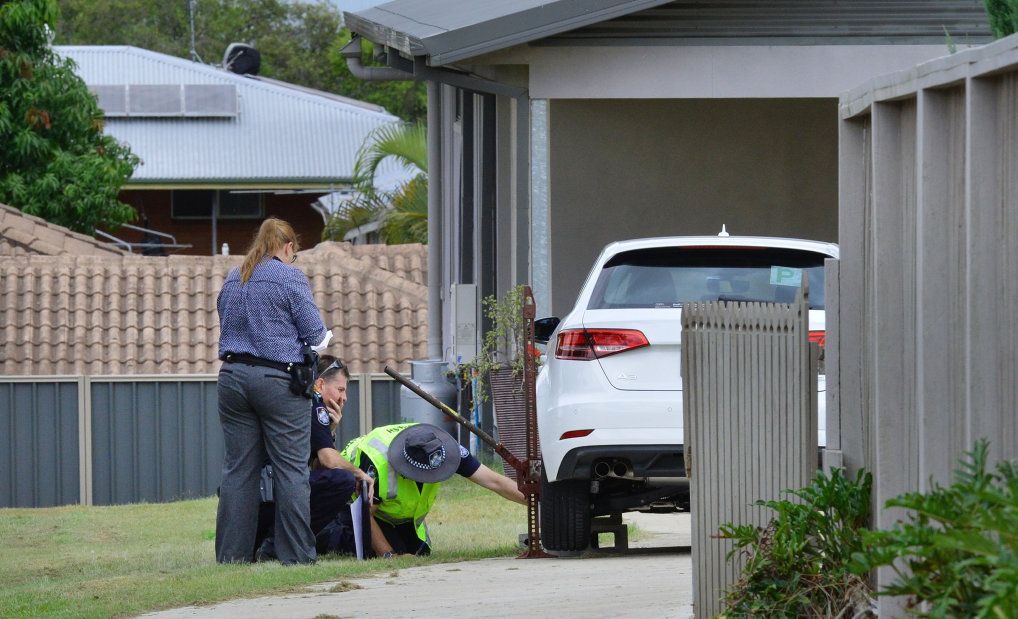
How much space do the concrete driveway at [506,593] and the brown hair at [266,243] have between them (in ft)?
5.62

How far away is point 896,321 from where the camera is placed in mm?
4391

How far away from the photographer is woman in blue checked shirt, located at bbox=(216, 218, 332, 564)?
786cm

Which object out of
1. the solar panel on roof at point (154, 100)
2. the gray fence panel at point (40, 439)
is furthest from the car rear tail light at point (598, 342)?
the solar panel on roof at point (154, 100)

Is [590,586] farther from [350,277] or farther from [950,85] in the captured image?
[350,277]

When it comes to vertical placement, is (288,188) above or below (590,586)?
above

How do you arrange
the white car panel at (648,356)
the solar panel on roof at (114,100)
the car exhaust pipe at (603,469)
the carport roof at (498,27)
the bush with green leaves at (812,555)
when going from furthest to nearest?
the solar panel on roof at (114,100) < the carport roof at (498,27) < the car exhaust pipe at (603,469) < the white car panel at (648,356) < the bush with green leaves at (812,555)

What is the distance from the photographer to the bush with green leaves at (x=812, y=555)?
4.75 m

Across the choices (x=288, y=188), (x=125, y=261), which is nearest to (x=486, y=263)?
(x=125, y=261)

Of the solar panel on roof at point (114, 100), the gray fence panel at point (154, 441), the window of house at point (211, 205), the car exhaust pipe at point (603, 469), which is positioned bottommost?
the gray fence panel at point (154, 441)

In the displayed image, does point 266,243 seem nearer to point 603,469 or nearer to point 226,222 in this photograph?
point 603,469

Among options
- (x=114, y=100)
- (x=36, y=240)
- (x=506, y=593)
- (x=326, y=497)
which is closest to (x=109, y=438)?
(x=36, y=240)

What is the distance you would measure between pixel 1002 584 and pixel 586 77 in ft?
29.4

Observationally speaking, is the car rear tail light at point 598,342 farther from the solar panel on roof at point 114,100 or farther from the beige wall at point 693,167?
the solar panel on roof at point 114,100

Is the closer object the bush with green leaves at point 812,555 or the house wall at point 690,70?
the bush with green leaves at point 812,555
